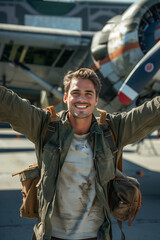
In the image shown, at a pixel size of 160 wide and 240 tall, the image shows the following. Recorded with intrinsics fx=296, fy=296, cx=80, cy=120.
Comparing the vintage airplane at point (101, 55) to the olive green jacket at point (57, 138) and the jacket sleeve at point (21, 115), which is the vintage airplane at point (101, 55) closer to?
the olive green jacket at point (57, 138)

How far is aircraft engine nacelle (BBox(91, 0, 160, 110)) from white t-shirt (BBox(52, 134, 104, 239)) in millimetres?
4749

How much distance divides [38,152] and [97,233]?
2.20 feet

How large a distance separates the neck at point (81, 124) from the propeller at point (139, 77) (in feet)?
10.2

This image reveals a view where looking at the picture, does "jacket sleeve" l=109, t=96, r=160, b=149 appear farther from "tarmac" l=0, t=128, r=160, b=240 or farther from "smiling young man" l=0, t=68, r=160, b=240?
"tarmac" l=0, t=128, r=160, b=240

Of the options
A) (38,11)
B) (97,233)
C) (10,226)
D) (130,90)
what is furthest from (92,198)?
(38,11)

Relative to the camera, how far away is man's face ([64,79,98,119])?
200 centimetres

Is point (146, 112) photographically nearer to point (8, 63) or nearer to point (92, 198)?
point (92, 198)

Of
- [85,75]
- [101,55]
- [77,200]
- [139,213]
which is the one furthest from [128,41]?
[77,200]

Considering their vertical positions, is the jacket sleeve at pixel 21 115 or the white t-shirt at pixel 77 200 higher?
the jacket sleeve at pixel 21 115

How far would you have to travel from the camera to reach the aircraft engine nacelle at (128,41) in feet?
20.6

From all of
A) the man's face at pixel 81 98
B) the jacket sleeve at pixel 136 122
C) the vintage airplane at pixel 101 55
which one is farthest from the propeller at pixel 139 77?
the man's face at pixel 81 98

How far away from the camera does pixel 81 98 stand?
2.00 metres

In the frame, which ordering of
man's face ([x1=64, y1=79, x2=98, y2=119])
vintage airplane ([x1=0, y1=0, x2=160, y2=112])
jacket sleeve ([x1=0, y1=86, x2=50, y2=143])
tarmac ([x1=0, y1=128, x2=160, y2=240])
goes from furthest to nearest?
vintage airplane ([x1=0, y1=0, x2=160, y2=112]) < tarmac ([x1=0, y1=128, x2=160, y2=240]) < man's face ([x1=64, y1=79, x2=98, y2=119]) < jacket sleeve ([x1=0, y1=86, x2=50, y2=143])

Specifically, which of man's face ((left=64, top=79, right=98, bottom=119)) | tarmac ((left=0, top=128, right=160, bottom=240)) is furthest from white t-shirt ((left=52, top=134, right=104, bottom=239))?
tarmac ((left=0, top=128, right=160, bottom=240))
